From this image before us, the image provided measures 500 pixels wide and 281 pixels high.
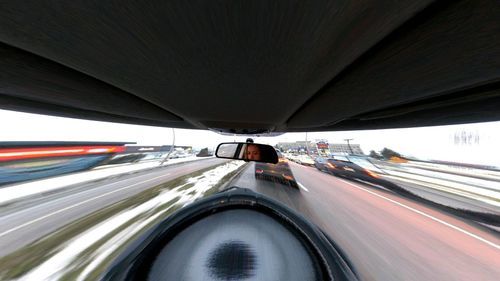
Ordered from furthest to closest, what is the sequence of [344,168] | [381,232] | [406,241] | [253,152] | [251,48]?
[344,168], [253,152], [381,232], [406,241], [251,48]

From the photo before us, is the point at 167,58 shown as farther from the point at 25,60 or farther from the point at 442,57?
the point at 442,57

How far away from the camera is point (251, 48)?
3.79 ft

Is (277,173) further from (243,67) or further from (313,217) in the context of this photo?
(243,67)

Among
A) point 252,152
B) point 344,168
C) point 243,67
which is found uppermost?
point 243,67

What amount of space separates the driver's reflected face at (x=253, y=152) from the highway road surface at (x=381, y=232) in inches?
81.6

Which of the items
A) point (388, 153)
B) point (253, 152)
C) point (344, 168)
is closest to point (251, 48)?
point (253, 152)

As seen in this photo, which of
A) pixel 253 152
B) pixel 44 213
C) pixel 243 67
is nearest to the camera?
pixel 243 67

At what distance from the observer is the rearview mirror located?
4.33 meters

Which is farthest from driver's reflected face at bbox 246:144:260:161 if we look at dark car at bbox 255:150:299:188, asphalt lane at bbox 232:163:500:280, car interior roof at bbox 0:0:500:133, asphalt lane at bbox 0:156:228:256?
dark car at bbox 255:150:299:188

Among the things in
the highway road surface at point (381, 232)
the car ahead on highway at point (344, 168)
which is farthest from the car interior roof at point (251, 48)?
the car ahead on highway at point (344, 168)

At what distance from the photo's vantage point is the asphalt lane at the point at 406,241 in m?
2.84

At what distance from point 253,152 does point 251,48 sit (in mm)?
3579

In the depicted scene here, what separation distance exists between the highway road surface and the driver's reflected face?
207 centimetres

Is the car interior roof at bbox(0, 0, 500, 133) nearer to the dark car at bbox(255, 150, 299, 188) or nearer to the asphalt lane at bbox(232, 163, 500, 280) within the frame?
the asphalt lane at bbox(232, 163, 500, 280)
